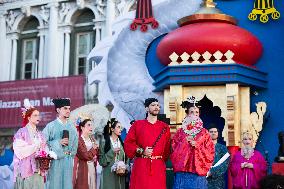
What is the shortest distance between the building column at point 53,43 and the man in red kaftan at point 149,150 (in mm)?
12915

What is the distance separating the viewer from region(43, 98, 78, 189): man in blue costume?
762 centimetres

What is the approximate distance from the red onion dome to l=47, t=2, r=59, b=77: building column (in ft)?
32.3

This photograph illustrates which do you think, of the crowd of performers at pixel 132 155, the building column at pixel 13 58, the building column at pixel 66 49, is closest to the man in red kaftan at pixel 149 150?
the crowd of performers at pixel 132 155

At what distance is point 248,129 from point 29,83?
399 inches

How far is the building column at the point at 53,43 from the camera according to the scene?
1945 cm

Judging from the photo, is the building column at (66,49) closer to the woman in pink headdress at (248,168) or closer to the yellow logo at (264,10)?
the yellow logo at (264,10)

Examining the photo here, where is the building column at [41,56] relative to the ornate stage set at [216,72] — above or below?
above

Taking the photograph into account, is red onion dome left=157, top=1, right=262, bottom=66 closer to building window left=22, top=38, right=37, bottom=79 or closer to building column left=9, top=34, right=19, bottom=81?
building window left=22, top=38, right=37, bottom=79

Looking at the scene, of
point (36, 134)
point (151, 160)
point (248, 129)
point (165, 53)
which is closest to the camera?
point (151, 160)

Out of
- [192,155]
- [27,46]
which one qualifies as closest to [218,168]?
[192,155]

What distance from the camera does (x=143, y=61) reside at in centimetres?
1129

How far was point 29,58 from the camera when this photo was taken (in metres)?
20.7

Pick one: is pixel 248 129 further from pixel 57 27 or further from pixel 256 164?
pixel 57 27

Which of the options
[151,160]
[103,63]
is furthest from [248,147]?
[103,63]
